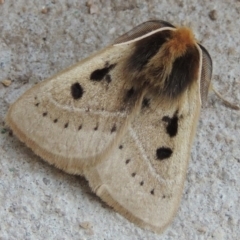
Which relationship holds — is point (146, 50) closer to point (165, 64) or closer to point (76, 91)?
point (165, 64)

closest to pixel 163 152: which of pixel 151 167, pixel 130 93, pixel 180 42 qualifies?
pixel 151 167

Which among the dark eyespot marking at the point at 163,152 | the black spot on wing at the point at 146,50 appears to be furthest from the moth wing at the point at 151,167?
the black spot on wing at the point at 146,50

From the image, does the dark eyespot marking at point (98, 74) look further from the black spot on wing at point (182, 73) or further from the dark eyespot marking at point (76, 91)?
the black spot on wing at point (182, 73)

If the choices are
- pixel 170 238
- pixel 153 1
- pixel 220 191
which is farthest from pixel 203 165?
pixel 153 1

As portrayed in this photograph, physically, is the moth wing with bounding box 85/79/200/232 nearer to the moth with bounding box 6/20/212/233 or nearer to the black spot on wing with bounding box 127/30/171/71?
the moth with bounding box 6/20/212/233

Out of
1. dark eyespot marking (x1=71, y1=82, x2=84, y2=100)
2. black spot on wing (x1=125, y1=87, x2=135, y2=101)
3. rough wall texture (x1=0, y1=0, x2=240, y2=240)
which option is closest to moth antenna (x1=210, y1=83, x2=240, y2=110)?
rough wall texture (x1=0, y1=0, x2=240, y2=240)

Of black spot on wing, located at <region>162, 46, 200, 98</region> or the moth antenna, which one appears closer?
black spot on wing, located at <region>162, 46, 200, 98</region>
